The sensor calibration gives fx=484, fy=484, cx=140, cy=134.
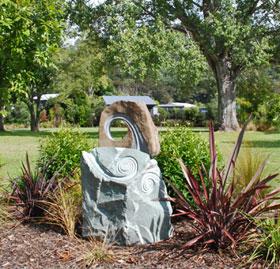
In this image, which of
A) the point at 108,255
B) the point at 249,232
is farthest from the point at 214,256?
the point at 108,255

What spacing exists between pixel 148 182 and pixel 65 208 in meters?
1.00

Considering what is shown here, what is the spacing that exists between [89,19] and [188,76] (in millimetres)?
5826

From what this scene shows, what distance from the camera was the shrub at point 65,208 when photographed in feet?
17.6

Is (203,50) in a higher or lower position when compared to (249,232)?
higher

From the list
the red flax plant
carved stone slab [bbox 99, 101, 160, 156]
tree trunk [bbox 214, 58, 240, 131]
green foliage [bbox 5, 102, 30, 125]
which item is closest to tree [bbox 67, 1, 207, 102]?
tree trunk [bbox 214, 58, 240, 131]

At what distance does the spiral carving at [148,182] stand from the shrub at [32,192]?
1.43 metres

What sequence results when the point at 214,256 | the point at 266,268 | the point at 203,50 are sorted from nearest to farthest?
the point at 266,268 < the point at 214,256 < the point at 203,50

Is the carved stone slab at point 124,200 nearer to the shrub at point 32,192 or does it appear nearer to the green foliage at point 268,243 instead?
the shrub at point 32,192

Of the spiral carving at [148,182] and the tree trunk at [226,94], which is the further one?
the tree trunk at [226,94]

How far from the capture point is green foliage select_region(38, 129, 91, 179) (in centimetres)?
651

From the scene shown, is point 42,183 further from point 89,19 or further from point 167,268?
point 89,19

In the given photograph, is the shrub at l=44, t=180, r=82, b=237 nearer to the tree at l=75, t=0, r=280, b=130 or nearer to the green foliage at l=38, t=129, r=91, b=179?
the green foliage at l=38, t=129, r=91, b=179

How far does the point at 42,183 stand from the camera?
610 centimetres

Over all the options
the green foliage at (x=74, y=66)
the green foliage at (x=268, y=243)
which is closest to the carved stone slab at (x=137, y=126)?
the green foliage at (x=268, y=243)
